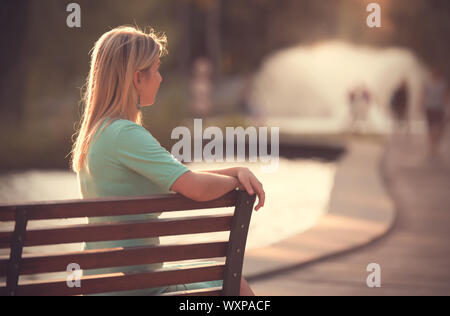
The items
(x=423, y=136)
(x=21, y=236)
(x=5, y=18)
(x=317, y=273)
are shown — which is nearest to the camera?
(x=21, y=236)

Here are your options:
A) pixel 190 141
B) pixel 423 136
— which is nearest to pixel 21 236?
pixel 190 141

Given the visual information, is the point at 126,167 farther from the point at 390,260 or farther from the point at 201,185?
the point at 390,260

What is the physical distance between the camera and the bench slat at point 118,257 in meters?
2.70

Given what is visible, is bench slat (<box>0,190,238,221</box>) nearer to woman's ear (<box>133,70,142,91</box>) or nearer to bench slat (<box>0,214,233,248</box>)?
bench slat (<box>0,214,233,248</box>)

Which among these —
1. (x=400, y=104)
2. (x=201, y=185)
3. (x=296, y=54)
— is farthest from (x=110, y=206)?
(x=296, y=54)

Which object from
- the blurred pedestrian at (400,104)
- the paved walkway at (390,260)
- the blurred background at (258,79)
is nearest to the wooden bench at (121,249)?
the paved walkway at (390,260)

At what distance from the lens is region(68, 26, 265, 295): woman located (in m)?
2.84

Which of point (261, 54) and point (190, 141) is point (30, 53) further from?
point (261, 54)

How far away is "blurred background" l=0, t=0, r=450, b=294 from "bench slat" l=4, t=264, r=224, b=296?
19.8 ft

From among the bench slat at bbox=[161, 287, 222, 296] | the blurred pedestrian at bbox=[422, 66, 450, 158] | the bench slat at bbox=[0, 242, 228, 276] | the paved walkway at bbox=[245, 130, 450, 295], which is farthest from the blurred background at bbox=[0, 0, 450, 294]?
the bench slat at bbox=[0, 242, 228, 276]

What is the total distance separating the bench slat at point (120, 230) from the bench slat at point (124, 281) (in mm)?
146

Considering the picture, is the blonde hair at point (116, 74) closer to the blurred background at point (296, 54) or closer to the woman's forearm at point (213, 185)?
the woman's forearm at point (213, 185)

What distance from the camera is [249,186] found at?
2.96 meters
